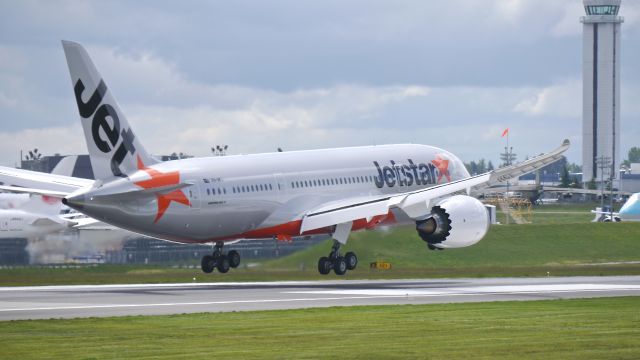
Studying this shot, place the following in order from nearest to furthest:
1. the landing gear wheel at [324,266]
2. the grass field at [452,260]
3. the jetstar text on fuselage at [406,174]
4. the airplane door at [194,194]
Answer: the airplane door at [194,194]
the landing gear wheel at [324,266]
the grass field at [452,260]
the jetstar text on fuselage at [406,174]

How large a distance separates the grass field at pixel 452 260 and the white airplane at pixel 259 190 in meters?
2.39

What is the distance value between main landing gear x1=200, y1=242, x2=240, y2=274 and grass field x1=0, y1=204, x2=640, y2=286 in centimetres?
72

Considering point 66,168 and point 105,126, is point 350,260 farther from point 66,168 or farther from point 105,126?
point 66,168

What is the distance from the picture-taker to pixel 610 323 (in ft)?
106

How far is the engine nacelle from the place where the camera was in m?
55.3

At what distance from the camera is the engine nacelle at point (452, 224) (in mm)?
55312

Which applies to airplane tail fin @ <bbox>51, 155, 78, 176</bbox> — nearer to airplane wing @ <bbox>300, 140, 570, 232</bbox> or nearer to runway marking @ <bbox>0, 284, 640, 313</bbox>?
airplane wing @ <bbox>300, 140, 570, 232</bbox>

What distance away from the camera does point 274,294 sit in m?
45.7

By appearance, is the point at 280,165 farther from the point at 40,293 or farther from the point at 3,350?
the point at 3,350

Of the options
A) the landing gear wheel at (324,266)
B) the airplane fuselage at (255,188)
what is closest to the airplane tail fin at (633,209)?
the airplane fuselage at (255,188)

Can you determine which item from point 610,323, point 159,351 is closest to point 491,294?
point 610,323

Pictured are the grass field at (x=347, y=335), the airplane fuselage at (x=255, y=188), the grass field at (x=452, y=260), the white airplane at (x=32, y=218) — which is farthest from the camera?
the white airplane at (x=32, y=218)

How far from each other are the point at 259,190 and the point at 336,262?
5.15 meters

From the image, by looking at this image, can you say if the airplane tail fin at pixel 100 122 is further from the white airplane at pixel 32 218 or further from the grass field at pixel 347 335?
the white airplane at pixel 32 218
